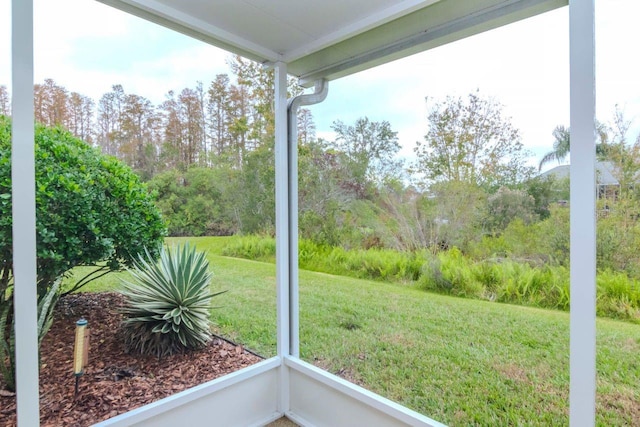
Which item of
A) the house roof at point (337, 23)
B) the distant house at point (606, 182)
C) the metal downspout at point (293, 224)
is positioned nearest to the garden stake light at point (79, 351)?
the metal downspout at point (293, 224)

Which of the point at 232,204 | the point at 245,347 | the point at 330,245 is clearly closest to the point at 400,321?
the point at 330,245

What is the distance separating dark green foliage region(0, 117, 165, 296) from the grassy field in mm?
Result: 181

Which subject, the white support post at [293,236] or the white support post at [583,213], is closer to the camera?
the white support post at [583,213]

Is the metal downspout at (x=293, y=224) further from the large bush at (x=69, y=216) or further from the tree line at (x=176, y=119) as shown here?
the large bush at (x=69, y=216)

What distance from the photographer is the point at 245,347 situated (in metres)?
2.26

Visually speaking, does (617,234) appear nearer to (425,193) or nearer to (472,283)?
(472,283)

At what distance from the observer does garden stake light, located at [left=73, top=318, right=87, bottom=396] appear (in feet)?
5.24

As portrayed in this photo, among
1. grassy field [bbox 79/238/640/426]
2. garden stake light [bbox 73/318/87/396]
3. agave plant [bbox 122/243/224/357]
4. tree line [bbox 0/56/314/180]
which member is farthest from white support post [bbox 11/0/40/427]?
agave plant [bbox 122/243/224/357]

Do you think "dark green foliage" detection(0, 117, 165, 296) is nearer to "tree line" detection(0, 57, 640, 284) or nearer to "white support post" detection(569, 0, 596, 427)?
"tree line" detection(0, 57, 640, 284)

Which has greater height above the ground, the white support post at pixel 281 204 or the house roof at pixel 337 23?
the house roof at pixel 337 23

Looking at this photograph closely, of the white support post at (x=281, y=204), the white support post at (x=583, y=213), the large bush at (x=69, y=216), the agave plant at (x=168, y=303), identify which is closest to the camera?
the white support post at (x=583, y=213)

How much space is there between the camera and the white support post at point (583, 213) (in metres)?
1.25

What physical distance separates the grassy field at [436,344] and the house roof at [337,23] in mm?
1281

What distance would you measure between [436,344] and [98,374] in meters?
1.80
